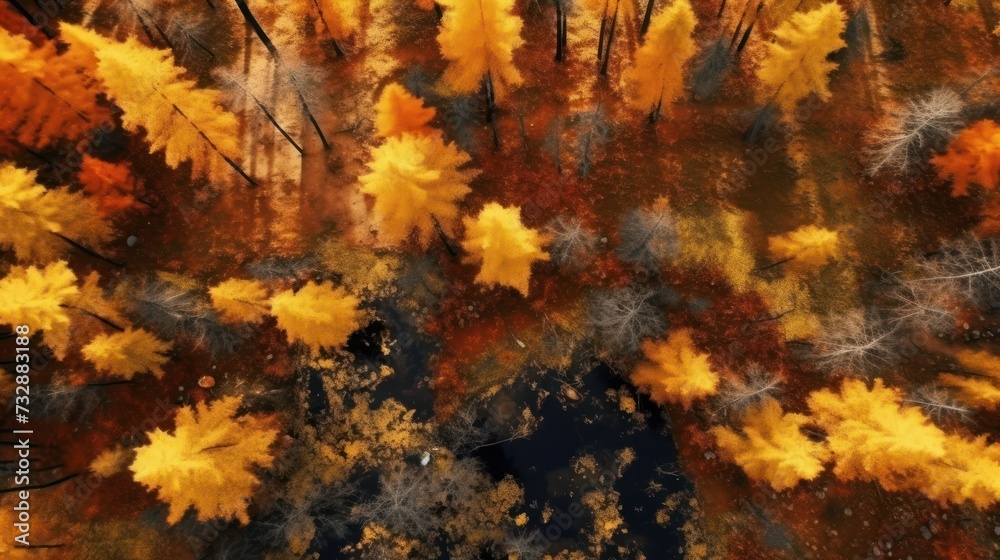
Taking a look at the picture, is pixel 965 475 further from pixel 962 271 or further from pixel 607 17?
pixel 607 17

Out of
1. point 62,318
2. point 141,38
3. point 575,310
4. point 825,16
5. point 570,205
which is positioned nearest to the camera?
point 62,318

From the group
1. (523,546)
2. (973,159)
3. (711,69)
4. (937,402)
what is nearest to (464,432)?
(523,546)

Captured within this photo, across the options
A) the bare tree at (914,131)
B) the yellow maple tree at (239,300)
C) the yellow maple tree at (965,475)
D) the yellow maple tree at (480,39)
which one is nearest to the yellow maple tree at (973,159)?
the bare tree at (914,131)

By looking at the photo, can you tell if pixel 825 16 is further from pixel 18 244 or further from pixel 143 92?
pixel 18 244

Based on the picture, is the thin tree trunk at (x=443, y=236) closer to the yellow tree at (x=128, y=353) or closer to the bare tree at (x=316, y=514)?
the bare tree at (x=316, y=514)

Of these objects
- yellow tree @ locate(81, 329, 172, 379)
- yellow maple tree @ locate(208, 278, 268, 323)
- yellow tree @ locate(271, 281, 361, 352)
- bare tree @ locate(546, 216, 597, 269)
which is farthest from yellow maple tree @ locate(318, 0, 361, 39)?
yellow tree @ locate(81, 329, 172, 379)

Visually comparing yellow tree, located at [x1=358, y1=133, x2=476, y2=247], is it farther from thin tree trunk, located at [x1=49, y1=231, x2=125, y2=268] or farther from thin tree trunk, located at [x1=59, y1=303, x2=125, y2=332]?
thin tree trunk, located at [x1=49, y1=231, x2=125, y2=268]

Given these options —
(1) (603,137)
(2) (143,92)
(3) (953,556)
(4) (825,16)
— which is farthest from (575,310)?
(2) (143,92)
